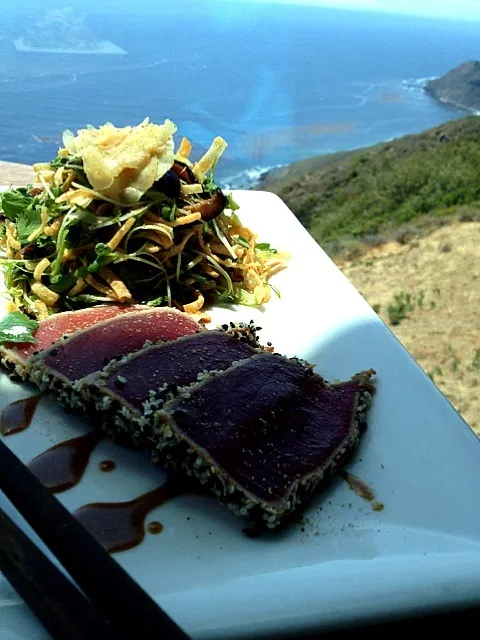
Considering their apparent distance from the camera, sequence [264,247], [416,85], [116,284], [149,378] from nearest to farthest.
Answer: [149,378], [116,284], [264,247], [416,85]

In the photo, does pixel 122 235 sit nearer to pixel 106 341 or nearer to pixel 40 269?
pixel 40 269

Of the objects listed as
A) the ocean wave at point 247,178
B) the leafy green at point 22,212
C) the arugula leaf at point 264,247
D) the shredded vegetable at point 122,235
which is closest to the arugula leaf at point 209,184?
the shredded vegetable at point 122,235

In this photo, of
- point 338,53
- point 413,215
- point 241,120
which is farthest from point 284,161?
point 338,53

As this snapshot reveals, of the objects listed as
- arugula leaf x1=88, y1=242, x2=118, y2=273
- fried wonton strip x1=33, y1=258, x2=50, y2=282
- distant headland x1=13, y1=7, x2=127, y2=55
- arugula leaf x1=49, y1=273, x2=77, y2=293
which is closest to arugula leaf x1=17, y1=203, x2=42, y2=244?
fried wonton strip x1=33, y1=258, x2=50, y2=282

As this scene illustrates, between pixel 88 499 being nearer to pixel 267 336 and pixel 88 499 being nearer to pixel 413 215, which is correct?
pixel 267 336

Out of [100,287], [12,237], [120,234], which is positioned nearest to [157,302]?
[100,287]
